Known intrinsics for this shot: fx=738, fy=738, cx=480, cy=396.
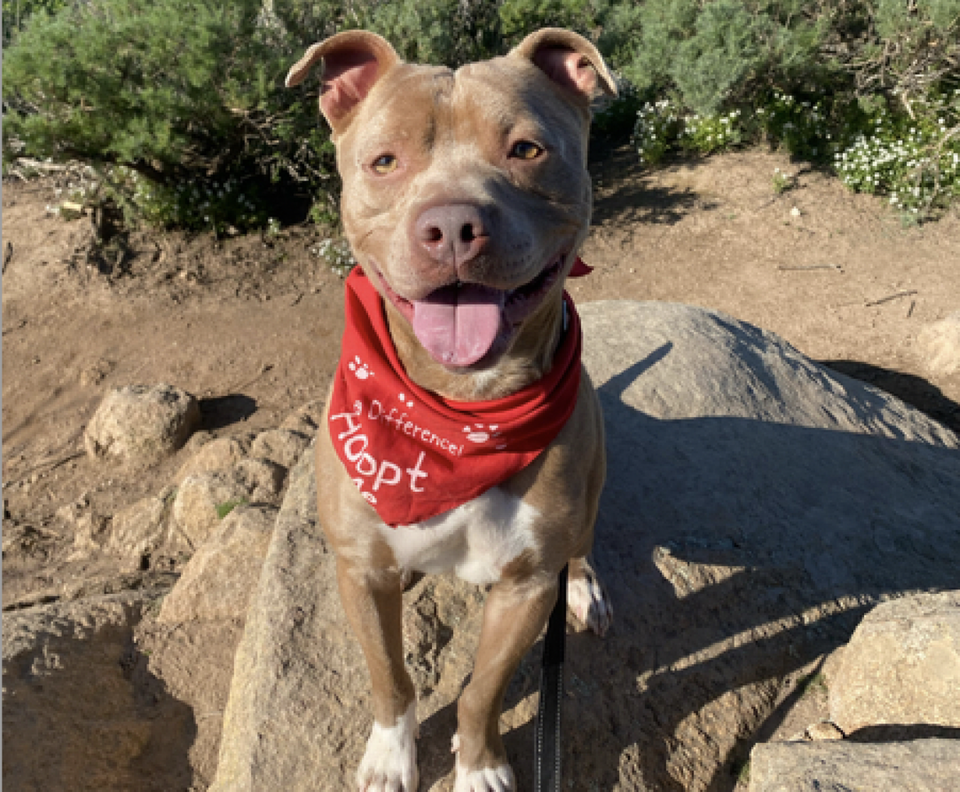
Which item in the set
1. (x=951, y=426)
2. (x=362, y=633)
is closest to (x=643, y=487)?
(x=362, y=633)

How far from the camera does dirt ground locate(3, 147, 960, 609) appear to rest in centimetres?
652

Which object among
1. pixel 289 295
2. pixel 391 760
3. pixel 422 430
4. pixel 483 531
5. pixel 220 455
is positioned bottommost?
pixel 289 295

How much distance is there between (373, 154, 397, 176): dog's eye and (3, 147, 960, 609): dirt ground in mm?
4373

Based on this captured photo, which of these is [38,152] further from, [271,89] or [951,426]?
[951,426]

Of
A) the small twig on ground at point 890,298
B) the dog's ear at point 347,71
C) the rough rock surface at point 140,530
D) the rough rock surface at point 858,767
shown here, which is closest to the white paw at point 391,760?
the rough rock surface at point 858,767

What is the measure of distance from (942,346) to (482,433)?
6.15m

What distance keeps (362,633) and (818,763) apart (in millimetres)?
1400

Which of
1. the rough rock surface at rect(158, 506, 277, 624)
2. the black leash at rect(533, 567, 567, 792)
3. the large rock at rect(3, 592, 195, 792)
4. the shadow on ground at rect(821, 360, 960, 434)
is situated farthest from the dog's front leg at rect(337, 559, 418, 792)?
the shadow on ground at rect(821, 360, 960, 434)

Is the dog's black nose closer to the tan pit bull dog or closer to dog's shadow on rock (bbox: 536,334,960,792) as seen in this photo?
the tan pit bull dog

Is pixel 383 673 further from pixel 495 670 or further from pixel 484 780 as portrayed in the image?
pixel 484 780

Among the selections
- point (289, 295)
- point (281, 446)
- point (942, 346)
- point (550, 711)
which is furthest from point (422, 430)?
point (942, 346)

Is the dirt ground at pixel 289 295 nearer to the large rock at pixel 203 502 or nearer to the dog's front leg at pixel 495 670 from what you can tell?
the large rock at pixel 203 502

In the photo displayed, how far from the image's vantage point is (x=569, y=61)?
2.35m

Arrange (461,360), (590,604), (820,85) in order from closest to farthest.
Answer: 1. (461,360)
2. (590,604)
3. (820,85)
